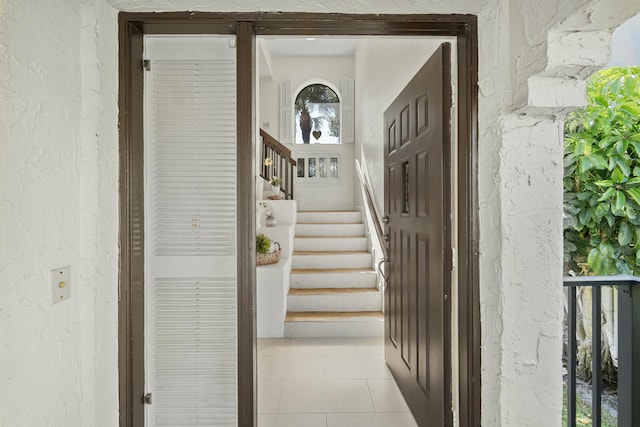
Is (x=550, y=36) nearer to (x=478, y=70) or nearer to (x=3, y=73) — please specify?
(x=478, y=70)

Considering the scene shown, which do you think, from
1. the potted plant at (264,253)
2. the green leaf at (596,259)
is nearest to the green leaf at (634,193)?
the green leaf at (596,259)

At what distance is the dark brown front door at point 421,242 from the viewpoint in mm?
1783

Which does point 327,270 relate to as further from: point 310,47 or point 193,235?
point 310,47

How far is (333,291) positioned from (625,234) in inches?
103

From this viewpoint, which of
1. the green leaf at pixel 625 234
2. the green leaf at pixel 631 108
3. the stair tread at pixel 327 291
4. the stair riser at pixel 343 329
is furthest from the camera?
the stair tread at pixel 327 291

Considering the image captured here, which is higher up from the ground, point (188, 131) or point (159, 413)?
point (188, 131)

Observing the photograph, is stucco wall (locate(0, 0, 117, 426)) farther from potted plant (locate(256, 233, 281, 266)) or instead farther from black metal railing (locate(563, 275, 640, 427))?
potted plant (locate(256, 233, 281, 266))

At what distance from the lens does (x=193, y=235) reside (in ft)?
5.55

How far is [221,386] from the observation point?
1.69m

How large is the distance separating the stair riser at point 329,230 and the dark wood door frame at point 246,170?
3.72 m

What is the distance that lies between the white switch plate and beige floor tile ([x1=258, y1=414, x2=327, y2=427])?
4.89ft

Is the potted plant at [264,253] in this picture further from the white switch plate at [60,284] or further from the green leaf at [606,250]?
the green leaf at [606,250]

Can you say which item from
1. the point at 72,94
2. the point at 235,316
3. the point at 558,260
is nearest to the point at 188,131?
the point at 72,94

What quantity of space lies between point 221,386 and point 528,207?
4.85 feet
